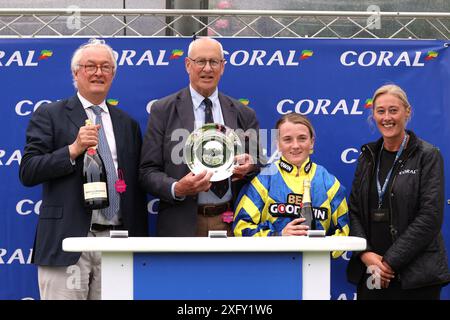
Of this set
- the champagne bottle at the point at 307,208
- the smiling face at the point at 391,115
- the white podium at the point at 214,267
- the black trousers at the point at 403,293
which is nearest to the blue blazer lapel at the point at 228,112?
the champagne bottle at the point at 307,208

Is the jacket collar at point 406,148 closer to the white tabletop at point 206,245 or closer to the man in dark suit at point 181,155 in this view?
the man in dark suit at point 181,155

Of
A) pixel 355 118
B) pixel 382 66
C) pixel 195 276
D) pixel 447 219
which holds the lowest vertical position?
pixel 195 276

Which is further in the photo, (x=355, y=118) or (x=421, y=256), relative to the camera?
(x=355, y=118)

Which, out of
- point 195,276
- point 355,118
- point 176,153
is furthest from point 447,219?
point 195,276

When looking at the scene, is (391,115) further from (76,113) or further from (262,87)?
(76,113)

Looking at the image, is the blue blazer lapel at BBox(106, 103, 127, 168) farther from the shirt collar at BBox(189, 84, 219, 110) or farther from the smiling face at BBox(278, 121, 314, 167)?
the smiling face at BBox(278, 121, 314, 167)

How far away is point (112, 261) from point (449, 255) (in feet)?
9.26

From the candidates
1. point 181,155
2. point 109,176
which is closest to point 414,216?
point 181,155

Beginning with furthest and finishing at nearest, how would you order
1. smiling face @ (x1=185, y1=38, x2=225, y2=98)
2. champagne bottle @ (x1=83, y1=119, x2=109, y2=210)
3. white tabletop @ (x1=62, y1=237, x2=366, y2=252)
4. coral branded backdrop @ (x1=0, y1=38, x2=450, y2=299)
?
coral branded backdrop @ (x1=0, y1=38, x2=450, y2=299), smiling face @ (x1=185, y1=38, x2=225, y2=98), champagne bottle @ (x1=83, y1=119, x2=109, y2=210), white tabletop @ (x1=62, y1=237, x2=366, y2=252)

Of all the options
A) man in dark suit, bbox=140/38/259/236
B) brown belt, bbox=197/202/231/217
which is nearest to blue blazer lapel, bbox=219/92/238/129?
man in dark suit, bbox=140/38/259/236

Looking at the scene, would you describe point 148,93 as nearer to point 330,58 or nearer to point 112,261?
point 330,58

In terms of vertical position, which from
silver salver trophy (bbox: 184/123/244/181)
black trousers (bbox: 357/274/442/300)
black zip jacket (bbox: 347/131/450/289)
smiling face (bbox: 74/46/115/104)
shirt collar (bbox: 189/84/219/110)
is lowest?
black trousers (bbox: 357/274/442/300)

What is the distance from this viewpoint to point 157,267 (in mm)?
3123

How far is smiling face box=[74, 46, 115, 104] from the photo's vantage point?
444cm
